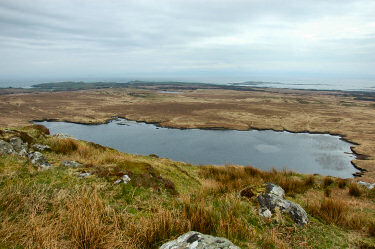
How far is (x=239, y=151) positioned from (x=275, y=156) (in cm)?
628

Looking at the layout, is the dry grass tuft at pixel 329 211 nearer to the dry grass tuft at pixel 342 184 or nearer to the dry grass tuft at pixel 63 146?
the dry grass tuft at pixel 342 184

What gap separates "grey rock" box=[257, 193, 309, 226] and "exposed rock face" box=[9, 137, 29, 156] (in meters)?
9.50

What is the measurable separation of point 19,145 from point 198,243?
9.86m

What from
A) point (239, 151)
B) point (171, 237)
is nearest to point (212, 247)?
point (171, 237)

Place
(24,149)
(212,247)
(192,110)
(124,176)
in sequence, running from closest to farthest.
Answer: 1. (212,247)
2. (124,176)
3. (24,149)
4. (192,110)

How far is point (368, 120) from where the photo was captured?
201 ft

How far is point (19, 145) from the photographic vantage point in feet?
30.5

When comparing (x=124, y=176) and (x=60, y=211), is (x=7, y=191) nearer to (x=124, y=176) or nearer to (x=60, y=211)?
(x=60, y=211)

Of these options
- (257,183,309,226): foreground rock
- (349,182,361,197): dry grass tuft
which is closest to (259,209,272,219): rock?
(257,183,309,226): foreground rock

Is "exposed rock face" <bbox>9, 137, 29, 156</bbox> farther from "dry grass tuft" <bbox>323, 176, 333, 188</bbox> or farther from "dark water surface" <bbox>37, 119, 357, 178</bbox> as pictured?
"dark water surface" <bbox>37, 119, 357, 178</bbox>

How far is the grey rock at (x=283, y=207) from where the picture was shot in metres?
5.09

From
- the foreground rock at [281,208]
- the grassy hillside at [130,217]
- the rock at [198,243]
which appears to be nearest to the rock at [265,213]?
the foreground rock at [281,208]

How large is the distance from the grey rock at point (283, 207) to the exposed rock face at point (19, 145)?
31.2ft

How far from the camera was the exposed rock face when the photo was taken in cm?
893
